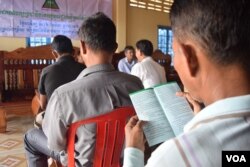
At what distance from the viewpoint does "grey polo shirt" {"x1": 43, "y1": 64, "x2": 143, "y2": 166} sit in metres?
1.16

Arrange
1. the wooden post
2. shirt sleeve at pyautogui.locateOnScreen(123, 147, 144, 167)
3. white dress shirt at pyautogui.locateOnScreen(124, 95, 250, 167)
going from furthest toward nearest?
the wooden post → shirt sleeve at pyautogui.locateOnScreen(123, 147, 144, 167) → white dress shirt at pyautogui.locateOnScreen(124, 95, 250, 167)

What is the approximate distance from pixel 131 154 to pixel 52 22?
427 cm

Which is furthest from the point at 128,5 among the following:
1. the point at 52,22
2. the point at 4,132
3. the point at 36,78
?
the point at 4,132

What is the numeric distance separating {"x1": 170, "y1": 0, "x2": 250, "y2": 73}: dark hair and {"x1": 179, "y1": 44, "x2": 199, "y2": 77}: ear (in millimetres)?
22

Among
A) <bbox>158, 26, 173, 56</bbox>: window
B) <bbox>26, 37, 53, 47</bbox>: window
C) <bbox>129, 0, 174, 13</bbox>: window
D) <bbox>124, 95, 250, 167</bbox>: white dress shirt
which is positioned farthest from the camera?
<bbox>158, 26, 173, 56</bbox>: window

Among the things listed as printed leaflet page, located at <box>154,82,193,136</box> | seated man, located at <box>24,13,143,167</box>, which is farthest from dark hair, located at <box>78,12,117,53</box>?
printed leaflet page, located at <box>154,82,193,136</box>

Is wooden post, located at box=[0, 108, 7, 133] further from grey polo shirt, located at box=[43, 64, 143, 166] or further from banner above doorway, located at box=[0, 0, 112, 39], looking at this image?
grey polo shirt, located at box=[43, 64, 143, 166]

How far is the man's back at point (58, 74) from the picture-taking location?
208 cm

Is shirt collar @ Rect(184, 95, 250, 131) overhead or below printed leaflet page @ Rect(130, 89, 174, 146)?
overhead

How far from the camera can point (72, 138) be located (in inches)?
47.2

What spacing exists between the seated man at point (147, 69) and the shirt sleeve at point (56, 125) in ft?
5.62

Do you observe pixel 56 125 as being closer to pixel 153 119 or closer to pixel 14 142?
pixel 153 119

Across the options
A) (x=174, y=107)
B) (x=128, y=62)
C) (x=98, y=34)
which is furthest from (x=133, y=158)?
(x=128, y=62)

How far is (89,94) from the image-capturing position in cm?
119
